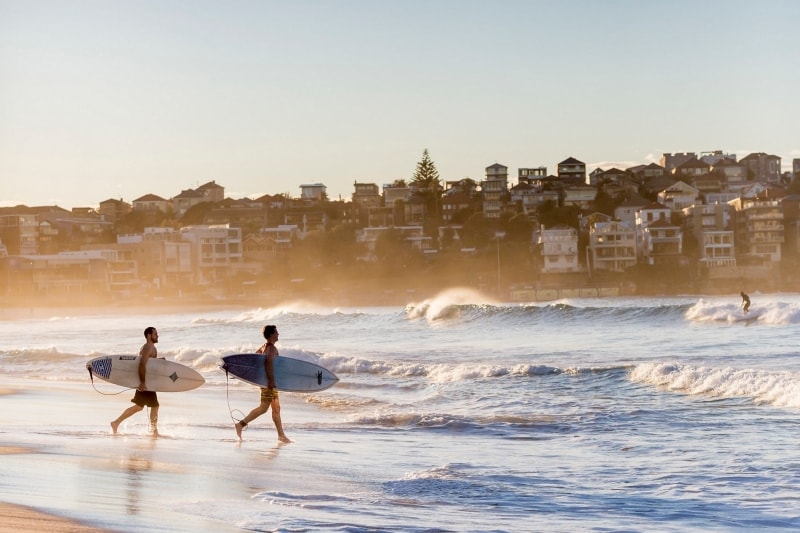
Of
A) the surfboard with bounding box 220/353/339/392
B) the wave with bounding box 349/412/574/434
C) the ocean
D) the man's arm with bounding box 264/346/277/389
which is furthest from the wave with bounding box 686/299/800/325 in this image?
the man's arm with bounding box 264/346/277/389

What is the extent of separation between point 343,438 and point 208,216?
13026cm

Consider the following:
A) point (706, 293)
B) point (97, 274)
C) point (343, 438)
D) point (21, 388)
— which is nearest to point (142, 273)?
point (97, 274)

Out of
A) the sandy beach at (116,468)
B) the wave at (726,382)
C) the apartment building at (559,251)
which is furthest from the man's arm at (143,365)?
the apartment building at (559,251)

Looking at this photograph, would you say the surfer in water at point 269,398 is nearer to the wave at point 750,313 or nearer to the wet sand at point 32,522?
the wet sand at point 32,522

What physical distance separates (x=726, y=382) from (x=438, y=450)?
7.88 meters

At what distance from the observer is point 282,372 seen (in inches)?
574

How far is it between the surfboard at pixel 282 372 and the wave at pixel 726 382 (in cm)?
675

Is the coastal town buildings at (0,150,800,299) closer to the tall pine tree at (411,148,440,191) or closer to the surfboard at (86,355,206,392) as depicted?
the tall pine tree at (411,148,440,191)

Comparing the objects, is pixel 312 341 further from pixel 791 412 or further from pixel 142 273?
pixel 142 273

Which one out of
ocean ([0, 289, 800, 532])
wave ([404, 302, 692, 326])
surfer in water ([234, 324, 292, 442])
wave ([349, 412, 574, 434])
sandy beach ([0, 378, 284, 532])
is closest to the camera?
sandy beach ([0, 378, 284, 532])

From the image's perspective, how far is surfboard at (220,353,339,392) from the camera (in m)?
13.9

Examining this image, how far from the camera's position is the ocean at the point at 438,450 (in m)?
8.79

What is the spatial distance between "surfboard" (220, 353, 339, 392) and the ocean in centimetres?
61

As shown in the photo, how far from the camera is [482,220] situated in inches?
4919
